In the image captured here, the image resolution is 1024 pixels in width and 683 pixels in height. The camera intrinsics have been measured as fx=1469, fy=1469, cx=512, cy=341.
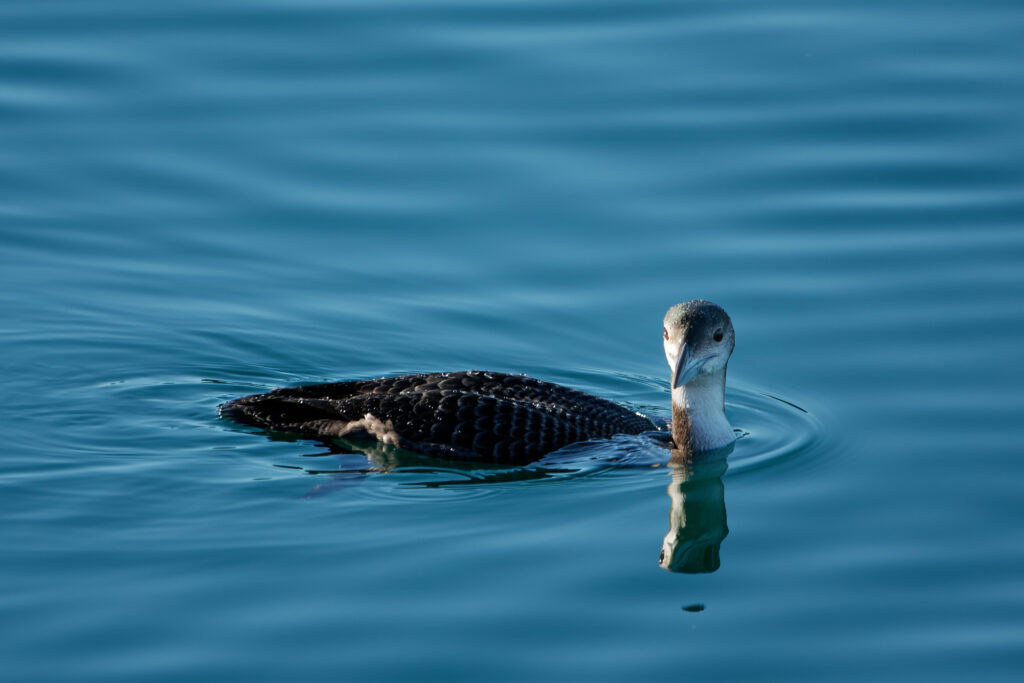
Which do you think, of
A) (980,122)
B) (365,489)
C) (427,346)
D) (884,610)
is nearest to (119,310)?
(427,346)

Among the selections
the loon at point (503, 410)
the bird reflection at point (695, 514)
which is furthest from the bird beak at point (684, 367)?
the bird reflection at point (695, 514)

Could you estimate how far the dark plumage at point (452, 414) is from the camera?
8930 mm

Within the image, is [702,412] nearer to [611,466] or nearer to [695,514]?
[611,466]

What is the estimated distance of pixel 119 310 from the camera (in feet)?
35.0

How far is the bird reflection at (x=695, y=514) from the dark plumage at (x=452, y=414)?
1.69 feet

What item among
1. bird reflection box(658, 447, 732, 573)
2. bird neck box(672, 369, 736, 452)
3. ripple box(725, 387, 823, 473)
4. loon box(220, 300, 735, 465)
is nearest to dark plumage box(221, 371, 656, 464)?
loon box(220, 300, 735, 465)

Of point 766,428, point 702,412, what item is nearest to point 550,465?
point 702,412

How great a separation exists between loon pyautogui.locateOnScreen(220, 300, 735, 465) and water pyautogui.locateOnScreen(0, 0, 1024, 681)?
0.70 feet

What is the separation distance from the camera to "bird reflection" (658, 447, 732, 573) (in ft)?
25.3

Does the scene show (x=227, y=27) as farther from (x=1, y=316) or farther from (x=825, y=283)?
(x=825, y=283)

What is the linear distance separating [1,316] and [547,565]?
503 centimetres

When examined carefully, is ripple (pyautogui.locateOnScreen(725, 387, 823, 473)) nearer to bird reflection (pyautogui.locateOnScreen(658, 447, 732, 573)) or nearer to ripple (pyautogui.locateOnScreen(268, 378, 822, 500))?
ripple (pyautogui.locateOnScreen(268, 378, 822, 500))

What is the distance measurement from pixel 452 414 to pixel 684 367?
1445 millimetres

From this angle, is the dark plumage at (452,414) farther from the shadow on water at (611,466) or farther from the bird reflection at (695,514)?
the bird reflection at (695,514)
